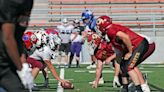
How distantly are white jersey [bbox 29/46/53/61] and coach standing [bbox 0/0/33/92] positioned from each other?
5.86 metres

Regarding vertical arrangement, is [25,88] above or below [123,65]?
above

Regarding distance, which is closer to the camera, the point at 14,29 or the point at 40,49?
the point at 14,29

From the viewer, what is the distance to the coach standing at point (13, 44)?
4277mm

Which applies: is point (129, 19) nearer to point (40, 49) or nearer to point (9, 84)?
point (40, 49)

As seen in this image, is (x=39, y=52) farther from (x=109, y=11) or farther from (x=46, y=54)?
(x=109, y=11)

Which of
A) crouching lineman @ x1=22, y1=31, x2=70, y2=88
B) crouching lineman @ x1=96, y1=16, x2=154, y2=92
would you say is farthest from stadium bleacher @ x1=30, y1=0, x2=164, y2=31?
crouching lineman @ x1=96, y1=16, x2=154, y2=92

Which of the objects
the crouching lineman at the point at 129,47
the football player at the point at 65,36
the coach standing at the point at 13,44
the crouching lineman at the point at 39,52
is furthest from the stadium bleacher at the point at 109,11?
the coach standing at the point at 13,44

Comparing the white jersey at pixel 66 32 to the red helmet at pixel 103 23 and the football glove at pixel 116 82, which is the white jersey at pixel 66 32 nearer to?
the football glove at pixel 116 82

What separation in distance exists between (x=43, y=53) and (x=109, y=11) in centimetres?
1720

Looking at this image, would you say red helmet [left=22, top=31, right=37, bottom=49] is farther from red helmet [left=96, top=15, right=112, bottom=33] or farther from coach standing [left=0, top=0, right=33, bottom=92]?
coach standing [left=0, top=0, right=33, bottom=92]

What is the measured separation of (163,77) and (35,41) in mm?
4746

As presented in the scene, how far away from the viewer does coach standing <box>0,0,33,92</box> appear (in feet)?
14.0

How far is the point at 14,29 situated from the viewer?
14.3 ft

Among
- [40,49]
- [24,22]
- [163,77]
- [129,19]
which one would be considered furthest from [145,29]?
[24,22]
